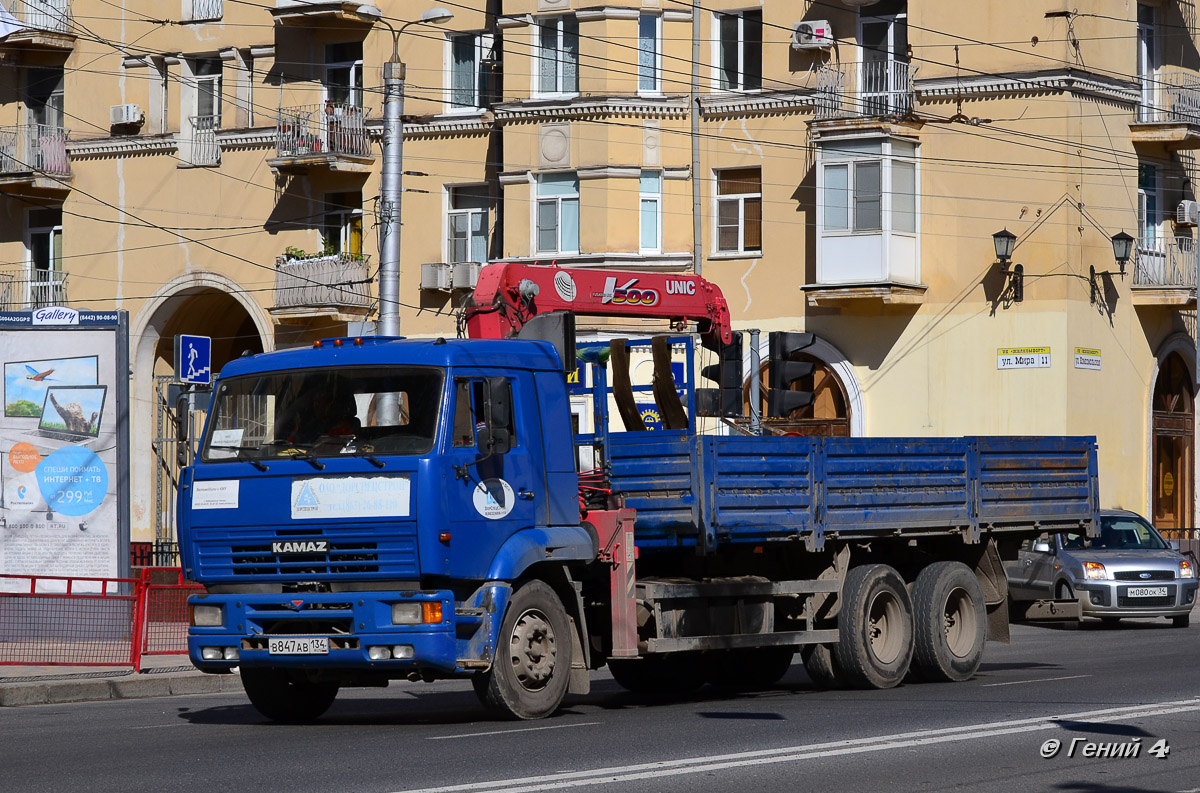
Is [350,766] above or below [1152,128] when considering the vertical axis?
below

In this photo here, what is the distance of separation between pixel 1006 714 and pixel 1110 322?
22674 mm

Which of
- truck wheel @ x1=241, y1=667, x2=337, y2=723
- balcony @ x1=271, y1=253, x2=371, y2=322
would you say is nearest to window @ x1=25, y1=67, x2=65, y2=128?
balcony @ x1=271, y1=253, x2=371, y2=322

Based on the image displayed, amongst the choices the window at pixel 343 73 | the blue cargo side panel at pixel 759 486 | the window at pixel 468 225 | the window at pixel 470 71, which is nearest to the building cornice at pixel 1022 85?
the window at pixel 470 71

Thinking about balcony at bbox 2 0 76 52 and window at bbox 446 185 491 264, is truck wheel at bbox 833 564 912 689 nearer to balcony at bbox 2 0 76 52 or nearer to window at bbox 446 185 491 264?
window at bbox 446 185 491 264

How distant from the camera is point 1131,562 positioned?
84.1 ft

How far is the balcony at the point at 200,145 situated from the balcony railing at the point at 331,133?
2.52m

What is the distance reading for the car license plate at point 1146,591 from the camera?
25438 millimetres

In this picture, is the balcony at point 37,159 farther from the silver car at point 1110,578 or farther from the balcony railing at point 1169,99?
the silver car at point 1110,578

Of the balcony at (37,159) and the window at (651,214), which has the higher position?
the balcony at (37,159)

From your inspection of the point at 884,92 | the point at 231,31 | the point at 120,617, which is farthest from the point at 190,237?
the point at 120,617

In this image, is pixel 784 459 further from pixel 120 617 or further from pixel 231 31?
pixel 231 31

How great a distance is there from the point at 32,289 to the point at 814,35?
19.8 metres

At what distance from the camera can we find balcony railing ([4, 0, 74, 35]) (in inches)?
1631

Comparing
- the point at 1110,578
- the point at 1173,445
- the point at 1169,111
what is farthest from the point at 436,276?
the point at 1110,578
